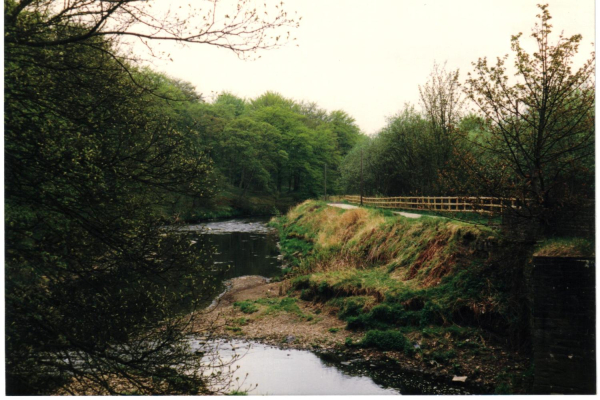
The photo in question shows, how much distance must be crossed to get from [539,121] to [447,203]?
11859 millimetres

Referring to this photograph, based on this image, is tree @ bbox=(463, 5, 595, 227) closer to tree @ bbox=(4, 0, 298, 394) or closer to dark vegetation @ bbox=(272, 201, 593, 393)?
dark vegetation @ bbox=(272, 201, 593, 393)

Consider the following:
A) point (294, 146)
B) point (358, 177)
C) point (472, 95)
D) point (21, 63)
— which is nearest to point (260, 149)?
point (294, 146)

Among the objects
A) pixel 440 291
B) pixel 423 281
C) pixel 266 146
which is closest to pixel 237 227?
pixel 266 146

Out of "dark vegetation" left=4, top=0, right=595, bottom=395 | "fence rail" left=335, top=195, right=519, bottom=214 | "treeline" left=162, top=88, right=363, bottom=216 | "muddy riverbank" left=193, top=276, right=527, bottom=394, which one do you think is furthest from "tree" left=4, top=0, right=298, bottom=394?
"treeline" left=162, top=88, right=363, bottom=216

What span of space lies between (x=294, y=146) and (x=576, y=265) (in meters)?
45.3

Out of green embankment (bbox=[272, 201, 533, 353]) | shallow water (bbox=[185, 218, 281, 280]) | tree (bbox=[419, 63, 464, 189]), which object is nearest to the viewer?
green embankment (bbox=[272, 201, 533, 353])

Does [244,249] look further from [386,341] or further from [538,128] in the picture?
[538,128]

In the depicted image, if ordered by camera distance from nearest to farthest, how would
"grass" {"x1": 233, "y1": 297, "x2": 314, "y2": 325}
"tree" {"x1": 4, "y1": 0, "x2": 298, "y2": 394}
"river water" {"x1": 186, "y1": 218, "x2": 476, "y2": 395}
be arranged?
1. "tree" {"x1": 4, "y1": 0, "x2": 298, "y2": 394}
2. "river water" {"x1": 186, "y1": 218, "x2": 476, "y2": 395}
3. "grass" {"x1": 233, "y1": 297, "x2": 314, "y2": 325}

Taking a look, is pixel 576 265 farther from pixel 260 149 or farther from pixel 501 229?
pixel 260 149

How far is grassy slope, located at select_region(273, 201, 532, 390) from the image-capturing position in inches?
372

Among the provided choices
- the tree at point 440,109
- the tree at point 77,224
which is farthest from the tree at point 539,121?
the tree at point 440,109

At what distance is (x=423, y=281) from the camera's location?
11.9 meters

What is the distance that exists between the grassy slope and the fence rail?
91 cm

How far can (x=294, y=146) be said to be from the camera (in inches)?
2012
